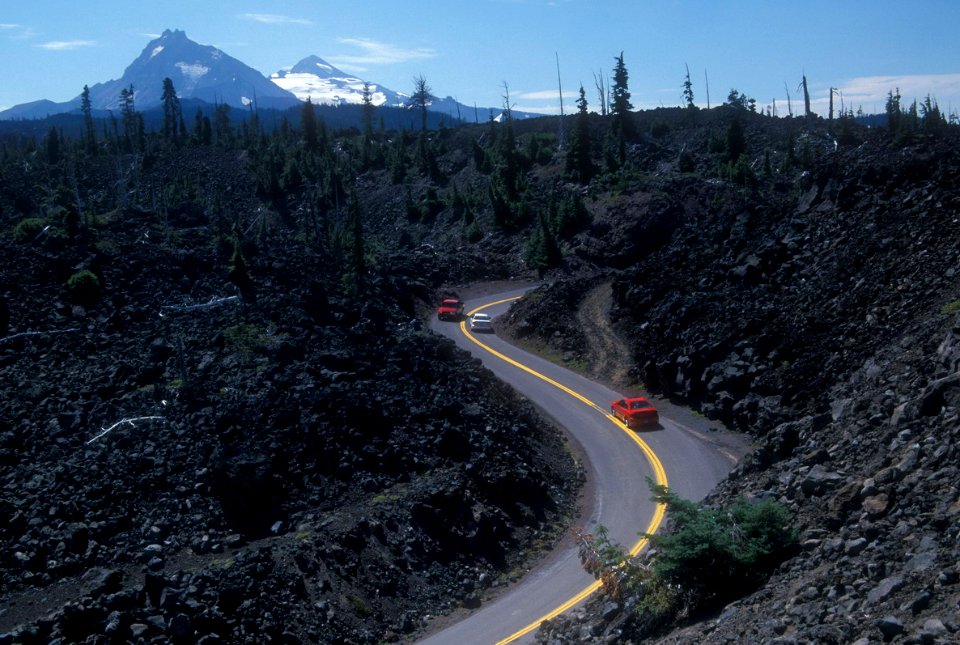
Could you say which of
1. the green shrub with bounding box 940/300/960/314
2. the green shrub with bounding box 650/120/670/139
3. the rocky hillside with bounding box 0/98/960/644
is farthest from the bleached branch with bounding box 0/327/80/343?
the green shrub with bounding box 650/120/670/139

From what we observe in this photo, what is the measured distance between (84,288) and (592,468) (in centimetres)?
2713

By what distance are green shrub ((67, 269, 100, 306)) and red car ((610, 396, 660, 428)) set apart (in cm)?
2638

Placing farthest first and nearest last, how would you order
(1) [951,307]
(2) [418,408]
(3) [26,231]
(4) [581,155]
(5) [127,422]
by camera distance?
1. (4) [581,155]
2. (3) [26,231]
3. (2) [418,408]
4. (5) [127,422]
5. (1) [951,307]

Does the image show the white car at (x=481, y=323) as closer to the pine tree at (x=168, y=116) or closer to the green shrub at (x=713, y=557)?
the green shrub at (x=713, y=557)

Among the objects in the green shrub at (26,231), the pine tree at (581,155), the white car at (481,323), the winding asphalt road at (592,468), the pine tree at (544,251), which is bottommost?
the winding asphalt road at (592,468)

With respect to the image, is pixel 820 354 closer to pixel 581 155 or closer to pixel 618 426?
pixel 618 426

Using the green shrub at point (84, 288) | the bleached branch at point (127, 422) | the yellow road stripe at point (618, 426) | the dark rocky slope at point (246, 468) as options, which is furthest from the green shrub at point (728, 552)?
the green shrub at point (84, 288)

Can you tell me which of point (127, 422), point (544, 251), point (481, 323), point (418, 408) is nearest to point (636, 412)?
point (418, 408)

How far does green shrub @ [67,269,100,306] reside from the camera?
1581 inches

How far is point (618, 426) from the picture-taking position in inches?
1325

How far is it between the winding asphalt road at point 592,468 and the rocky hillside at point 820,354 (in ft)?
5.49

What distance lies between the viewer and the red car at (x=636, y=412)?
33031 millimetres

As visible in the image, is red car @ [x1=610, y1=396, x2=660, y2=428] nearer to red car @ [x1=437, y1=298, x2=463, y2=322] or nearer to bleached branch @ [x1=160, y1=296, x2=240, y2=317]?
red car @ [x1=437, y1=298, x2=463, y2=322]

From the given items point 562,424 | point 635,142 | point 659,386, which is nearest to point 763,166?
point 635,142
